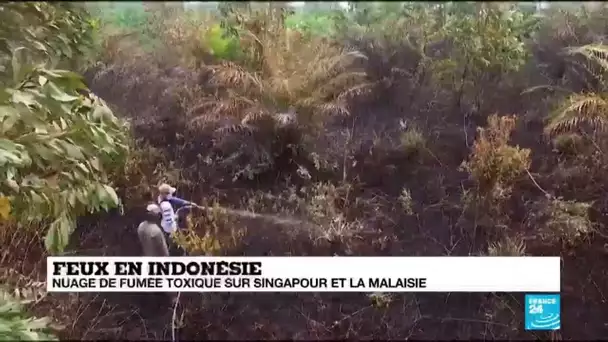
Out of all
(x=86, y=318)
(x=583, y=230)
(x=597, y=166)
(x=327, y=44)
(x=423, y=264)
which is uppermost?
(x=327, y=44)

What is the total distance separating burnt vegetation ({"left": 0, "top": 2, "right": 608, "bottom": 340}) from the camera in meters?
2.42

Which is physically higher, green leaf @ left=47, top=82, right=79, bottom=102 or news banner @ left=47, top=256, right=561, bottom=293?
green leaf @ left=47, top=82, right=79, bottom=102

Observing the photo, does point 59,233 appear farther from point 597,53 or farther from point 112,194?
point 597,53

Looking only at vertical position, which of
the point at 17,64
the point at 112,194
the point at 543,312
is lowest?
the point at 543,312

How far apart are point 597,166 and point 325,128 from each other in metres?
0.96

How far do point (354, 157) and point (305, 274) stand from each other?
447 millimetres

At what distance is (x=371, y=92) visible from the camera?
2445mm

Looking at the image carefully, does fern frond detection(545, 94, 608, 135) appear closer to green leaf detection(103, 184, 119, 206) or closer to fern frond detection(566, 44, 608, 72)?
fern frond detection(566, 44, 608, 72)

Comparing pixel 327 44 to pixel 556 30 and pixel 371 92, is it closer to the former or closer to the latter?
pixel 371 92

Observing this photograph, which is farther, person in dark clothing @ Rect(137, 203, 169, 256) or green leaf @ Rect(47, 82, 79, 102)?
person in dark clothing @ Rect(137, 203, 169, 256)

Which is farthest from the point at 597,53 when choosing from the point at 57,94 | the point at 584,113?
the point at 57,94

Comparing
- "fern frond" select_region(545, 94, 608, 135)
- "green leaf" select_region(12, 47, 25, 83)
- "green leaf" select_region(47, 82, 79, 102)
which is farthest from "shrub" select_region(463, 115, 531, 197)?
"green leaf" select_region(12, 47, 25, 83)

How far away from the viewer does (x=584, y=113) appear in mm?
2395

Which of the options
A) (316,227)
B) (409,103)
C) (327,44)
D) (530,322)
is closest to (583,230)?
(530,322)
